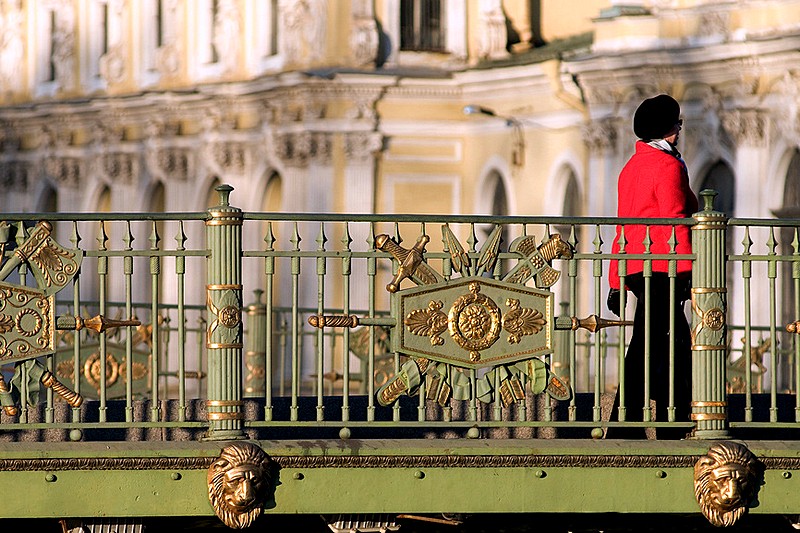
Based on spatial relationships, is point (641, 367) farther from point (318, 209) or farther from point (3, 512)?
point (318, 209)

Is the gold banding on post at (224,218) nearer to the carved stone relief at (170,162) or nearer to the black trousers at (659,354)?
the black trousers at (659,354)

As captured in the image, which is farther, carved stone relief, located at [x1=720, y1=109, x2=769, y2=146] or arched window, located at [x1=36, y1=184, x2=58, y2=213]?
arched window, located at [x1=36, y1=184, x2=58, y2=213]

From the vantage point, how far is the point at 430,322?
916 centimetres

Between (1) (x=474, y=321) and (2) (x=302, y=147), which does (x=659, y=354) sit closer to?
(1) (x=474, y=321)

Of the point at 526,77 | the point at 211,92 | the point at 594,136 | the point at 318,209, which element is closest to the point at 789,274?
the point at 594,136

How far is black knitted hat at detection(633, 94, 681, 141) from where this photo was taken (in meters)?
9.52

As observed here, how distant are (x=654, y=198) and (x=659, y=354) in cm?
68

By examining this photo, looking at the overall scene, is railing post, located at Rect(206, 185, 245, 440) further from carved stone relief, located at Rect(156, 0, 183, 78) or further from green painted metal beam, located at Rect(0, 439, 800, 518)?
carved stone relief, located at Rect(156, 0, 183, 78)

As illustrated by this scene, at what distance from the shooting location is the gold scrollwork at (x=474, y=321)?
9.18 meters

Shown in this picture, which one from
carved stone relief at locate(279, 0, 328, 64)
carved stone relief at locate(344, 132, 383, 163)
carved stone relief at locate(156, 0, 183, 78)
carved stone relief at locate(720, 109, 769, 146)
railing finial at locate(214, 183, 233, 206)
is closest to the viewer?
railing finial at locate(214, 183, 233, 206)

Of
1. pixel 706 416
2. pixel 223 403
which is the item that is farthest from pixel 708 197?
pixel 223 403

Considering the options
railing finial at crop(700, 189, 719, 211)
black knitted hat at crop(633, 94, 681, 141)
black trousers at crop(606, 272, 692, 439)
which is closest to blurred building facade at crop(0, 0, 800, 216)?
black knitted hat at crop(633, 94, 681, 141)

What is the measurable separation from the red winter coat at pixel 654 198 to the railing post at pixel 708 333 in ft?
0.51

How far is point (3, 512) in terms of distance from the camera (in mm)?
8922
